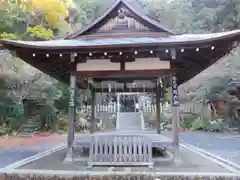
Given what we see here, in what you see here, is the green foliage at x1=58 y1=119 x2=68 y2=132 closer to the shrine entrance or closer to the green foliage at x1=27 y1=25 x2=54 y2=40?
the shrine entrance

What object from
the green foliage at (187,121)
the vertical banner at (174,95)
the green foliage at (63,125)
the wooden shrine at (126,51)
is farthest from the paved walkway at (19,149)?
the green foliage at (187,121)

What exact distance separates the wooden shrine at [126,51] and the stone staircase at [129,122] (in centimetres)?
575

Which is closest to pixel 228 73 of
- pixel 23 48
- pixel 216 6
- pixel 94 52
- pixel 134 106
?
pixel 134 106

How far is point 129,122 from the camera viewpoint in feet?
46.2

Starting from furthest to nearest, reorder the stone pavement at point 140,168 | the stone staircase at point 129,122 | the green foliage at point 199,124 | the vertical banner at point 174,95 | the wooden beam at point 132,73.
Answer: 1. the green foliage at point 199,124
2. the stone staircase at point 129,122
3. the wooden beam at point 132,73
4. the vertical banner at point 174,95
5. the stone pavement at point 140,168

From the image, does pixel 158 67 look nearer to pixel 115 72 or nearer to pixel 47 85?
pixel 115 72

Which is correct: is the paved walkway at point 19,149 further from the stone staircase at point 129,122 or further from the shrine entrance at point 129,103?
the shrine entrance at point 129,103

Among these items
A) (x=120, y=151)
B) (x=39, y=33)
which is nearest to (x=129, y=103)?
(x=39, y=33)

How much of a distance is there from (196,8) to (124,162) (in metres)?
22.4

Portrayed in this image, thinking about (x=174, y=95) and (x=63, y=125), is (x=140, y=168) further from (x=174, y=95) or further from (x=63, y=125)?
(x=63, y=125)

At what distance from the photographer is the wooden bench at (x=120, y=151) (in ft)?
19.5

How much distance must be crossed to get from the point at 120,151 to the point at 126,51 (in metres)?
2.41

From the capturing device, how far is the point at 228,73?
1667 centimetres

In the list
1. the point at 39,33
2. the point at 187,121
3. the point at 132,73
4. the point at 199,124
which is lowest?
the point at 199,124
